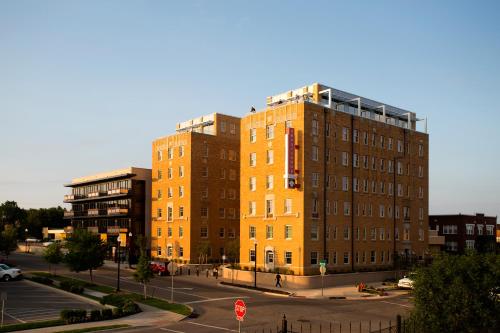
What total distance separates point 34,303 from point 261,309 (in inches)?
717

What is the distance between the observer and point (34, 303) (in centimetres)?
4306

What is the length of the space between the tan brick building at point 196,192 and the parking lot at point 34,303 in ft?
91.9

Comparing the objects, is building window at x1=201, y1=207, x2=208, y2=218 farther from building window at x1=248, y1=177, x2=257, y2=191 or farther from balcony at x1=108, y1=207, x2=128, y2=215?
balcony at x1=108, y1=207, x2=128, y2=215

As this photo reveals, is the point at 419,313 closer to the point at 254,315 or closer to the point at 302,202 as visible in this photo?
the point at 254,315

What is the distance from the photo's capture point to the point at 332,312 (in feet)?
134

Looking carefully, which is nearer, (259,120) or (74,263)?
(74,263)

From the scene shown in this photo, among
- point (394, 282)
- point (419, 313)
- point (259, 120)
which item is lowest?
point (394, 282)

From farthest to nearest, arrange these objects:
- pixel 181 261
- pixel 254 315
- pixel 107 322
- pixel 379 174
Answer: pixel 181 261 < pixel 379 174 < pixel 254 315 < pixel 107 322

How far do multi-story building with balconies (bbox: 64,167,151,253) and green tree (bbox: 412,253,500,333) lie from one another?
68637 millimetres

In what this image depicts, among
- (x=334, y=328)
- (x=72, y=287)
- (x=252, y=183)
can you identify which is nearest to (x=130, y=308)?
(x=72, y=287)

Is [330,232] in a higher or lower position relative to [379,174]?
lower

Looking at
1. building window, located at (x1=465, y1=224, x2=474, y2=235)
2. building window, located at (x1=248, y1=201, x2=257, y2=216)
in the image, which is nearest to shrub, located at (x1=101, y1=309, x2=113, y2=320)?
building window, located at (x1=248, y1=201, x2=257, y2=216)

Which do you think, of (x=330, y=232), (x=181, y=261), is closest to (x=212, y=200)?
(x=181, y=261)

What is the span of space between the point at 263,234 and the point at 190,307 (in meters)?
24.3
